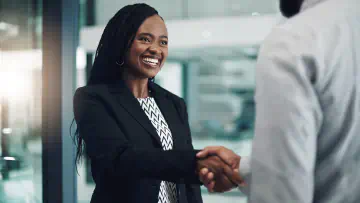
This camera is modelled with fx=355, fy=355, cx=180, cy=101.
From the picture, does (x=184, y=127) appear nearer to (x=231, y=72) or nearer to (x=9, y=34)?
(x=9, y=34)

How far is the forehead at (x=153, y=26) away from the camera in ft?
4.81

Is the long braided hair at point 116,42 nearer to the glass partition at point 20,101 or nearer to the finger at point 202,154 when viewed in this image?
the finger at point 202,154

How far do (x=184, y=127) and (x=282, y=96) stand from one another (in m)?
0.90

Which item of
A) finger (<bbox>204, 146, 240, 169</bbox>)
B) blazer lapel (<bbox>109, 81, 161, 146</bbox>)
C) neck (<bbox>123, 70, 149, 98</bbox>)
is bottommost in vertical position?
finger (<bbox>204, 146, 240, 169</bbox>)

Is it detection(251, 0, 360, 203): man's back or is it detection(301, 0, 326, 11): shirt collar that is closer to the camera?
detection(251, 0, 360, 203): man's back

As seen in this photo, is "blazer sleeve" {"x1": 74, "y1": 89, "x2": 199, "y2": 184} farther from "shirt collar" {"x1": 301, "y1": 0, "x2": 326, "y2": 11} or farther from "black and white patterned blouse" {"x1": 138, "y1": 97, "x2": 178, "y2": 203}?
"shirt collar" {"x1": 301, "y1": 0, "x2": 326, "y2": 11}

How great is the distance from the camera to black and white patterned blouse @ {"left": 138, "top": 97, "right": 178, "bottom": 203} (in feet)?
4.48

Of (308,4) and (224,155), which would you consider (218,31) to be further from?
(308,4)

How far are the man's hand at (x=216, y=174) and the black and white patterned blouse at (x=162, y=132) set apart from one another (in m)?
0.17

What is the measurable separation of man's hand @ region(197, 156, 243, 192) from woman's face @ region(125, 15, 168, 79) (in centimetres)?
45

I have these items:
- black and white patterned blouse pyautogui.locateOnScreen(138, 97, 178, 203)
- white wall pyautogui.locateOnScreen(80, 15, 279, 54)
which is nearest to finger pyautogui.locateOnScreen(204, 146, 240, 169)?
black and white patterned blouse pyautogui.locateOnScreen(138, 97, 178, 203)

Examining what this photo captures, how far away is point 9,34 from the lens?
7.75 feet

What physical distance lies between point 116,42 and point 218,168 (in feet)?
2.14

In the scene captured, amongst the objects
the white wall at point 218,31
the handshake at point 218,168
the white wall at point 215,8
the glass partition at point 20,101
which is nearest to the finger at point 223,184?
the handshake at point 218,168
